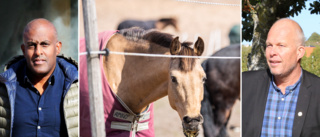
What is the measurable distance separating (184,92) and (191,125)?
0.80 ft

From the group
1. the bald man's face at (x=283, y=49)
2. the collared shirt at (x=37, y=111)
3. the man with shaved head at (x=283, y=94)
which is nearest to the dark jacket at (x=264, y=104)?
the man with shaved head at (x=283, y=94)

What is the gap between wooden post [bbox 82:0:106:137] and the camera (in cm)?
279

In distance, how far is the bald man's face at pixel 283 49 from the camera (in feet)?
11.3

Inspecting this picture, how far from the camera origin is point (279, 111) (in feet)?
11.6

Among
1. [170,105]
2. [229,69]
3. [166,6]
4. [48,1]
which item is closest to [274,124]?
[229,69]

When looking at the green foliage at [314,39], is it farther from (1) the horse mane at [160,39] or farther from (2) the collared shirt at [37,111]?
(2) the collared shirt at [37,111]

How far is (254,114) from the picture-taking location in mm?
3584

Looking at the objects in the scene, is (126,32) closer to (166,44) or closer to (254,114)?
(166,44)

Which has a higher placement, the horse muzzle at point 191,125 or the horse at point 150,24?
the horse at point 150,24

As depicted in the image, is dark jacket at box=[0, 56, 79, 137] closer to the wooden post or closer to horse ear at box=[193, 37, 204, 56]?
the wooden post

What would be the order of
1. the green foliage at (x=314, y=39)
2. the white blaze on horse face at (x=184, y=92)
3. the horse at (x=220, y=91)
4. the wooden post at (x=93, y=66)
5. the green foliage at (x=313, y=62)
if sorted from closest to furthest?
the wooden post at (x=93, y=66) < the white blaze on horse face at (x=184, y=92) < the horse at (x=220, y=91) < the green foliage at (x=314, y=39) < the green foliage at (x=313, y=62)

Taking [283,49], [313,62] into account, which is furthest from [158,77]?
[313,62]

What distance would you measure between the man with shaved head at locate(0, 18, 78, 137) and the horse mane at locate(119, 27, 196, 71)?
20.4 inches

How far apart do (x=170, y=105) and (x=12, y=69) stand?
1117mm
